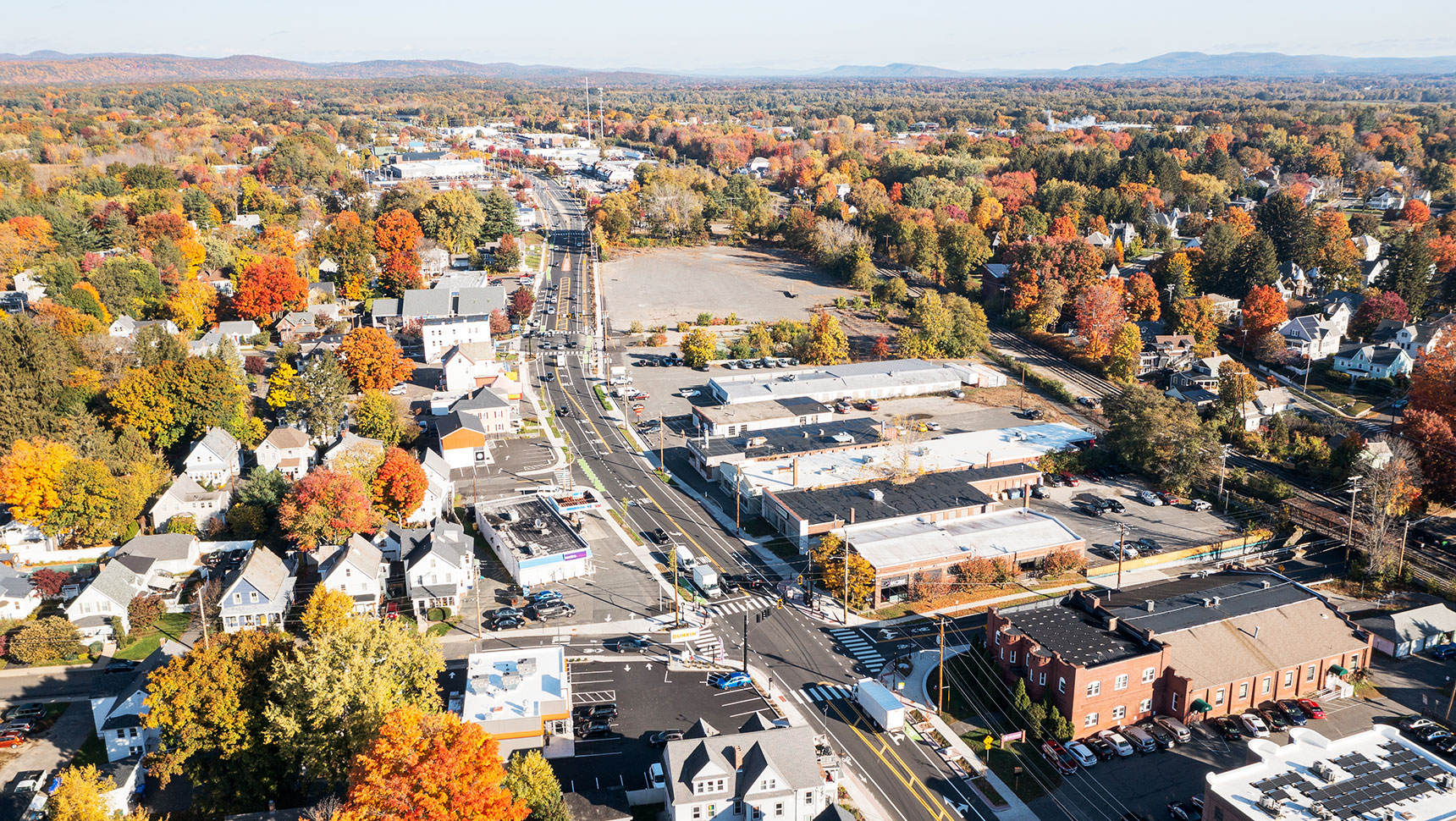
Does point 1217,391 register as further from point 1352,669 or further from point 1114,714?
point 1114,714

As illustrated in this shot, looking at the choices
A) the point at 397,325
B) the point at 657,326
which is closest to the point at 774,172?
the point at 657,326

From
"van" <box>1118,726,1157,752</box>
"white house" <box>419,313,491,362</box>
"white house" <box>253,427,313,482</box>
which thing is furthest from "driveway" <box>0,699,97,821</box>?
"white house" <box>419,313,491,362</box>

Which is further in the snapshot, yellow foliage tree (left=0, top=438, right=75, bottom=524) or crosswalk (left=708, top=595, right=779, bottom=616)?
yellow foliage tree (left=0, top=438, right=75, bottom=524)

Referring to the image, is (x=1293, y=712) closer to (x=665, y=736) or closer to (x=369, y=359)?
(x=665, y=736)

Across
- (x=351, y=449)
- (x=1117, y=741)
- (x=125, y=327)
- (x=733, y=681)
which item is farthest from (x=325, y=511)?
(x=125, y=327)

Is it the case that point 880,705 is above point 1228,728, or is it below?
above

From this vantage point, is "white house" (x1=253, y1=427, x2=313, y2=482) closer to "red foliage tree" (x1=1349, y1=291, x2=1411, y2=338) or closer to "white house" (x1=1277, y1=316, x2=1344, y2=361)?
"white house" (x1=1277, y1=316, x2=1344, y2=361)
